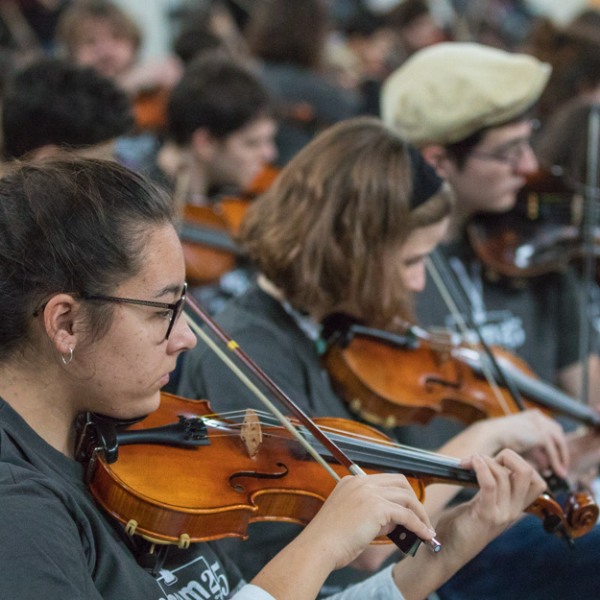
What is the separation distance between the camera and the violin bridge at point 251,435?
3.74ft

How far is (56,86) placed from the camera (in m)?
1.99

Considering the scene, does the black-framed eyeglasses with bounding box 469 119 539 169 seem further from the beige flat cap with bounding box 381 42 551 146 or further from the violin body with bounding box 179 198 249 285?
the violin body with bounding box 179 198 249 285

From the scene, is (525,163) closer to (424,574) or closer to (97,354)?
(424,574)

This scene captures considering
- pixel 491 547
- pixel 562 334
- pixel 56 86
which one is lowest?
pixel 562 334

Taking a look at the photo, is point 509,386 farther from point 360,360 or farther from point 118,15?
point 118,15

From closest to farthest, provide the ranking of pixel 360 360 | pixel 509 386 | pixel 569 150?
pixel 360 360, pixel 509 386, pixel 569 150

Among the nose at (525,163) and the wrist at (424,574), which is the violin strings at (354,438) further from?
the nose at (525,163)

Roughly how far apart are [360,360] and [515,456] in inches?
16.9

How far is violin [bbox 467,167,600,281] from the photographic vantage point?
2.04 metres

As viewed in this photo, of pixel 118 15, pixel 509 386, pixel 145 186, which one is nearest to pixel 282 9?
pixel 118 15

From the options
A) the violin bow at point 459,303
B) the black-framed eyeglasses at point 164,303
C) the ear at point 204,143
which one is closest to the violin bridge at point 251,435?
the black-framed eyeglasses at point 164,303

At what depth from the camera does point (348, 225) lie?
1.48m

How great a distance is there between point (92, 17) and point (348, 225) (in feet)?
8.00

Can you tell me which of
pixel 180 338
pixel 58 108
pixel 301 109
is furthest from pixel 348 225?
pixel 301 109
